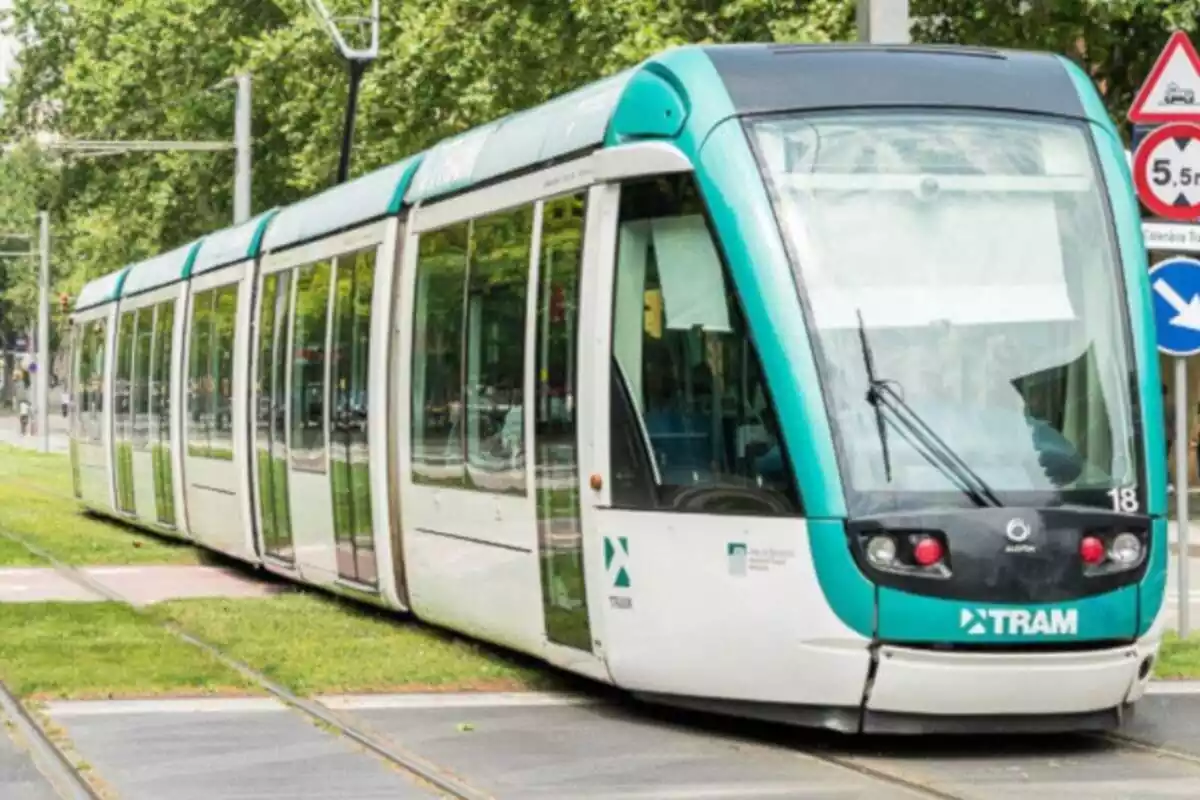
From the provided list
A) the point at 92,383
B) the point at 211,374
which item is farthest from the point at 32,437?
the point at 211,374

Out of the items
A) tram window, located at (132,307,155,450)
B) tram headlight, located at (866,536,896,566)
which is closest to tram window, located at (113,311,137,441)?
tram window, located at (132,307,155,450)

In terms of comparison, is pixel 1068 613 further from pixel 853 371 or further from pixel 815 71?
pixel 815 71

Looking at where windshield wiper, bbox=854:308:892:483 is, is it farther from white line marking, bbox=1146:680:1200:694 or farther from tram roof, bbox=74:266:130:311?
tram roof, bbox=74:266:130:311

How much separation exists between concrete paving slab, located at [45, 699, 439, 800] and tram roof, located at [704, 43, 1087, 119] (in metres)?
3.05

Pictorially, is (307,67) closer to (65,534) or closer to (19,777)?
(65,534)

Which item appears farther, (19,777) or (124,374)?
(124,374)

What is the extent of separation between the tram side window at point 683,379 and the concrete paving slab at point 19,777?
2631mm

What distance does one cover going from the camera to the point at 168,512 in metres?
25.1

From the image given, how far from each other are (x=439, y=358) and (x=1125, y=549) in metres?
4.81

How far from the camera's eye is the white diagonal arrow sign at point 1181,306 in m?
14.8

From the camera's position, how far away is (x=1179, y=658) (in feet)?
47.6

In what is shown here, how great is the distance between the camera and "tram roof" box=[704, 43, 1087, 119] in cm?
1098

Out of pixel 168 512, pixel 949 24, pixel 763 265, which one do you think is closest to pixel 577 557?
pixel 763 265

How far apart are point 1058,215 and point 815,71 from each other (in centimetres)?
114
